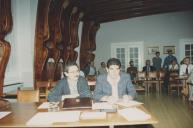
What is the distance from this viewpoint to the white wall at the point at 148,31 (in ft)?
46.0

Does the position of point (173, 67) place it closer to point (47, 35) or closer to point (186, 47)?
point (186, 47)

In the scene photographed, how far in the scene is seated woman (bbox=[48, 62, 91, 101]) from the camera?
Answer: 13.4ft

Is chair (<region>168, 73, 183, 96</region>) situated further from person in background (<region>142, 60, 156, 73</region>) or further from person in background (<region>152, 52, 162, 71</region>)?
person in background (<region>152, 52, 162, 71</region>)

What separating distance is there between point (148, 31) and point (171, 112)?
7996 millimetres

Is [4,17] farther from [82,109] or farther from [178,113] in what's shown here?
[178,113]

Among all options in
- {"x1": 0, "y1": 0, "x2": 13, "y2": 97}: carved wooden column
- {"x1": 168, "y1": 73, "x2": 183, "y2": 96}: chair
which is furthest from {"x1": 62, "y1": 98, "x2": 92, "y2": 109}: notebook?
{"x1": 168, "y1": 73, "x2": 183, "y2": 96}: chair

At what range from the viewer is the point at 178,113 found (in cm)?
677

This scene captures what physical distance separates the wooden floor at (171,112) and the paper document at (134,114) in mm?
1932

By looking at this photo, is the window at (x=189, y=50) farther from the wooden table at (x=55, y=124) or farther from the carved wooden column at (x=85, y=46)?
the wooden table at (x=55, y=124)

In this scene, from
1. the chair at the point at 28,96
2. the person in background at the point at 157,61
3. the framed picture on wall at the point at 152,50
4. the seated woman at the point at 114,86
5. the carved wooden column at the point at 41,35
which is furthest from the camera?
the framed picture on wall at the point at 152,50

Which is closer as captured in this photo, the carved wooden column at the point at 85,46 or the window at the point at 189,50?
the carved wooden column at the point at 85,46

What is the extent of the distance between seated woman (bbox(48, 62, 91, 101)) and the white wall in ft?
34.6

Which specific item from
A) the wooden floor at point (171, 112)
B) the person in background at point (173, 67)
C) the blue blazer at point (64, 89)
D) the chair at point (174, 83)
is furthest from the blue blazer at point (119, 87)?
the person in background at point (173, 67)

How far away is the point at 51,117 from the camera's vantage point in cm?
276
